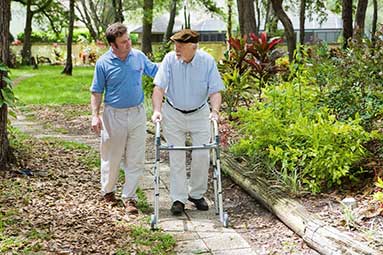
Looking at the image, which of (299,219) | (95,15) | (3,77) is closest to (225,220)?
(299,219)

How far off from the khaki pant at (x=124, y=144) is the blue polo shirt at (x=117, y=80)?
9 cm

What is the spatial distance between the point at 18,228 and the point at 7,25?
105 inches

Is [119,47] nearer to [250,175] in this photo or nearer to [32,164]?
[250,175]

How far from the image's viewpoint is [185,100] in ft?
17.1

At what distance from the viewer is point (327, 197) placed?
5.21 meters

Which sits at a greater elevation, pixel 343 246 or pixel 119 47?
pixel 119 47

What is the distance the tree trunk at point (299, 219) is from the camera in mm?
4033

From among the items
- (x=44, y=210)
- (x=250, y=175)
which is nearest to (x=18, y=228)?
(x=44, y=210)

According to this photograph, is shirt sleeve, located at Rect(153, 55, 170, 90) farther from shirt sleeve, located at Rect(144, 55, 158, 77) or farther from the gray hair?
the gray hair

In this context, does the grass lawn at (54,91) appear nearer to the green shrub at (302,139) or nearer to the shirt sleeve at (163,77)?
the green shrub at (302,139)

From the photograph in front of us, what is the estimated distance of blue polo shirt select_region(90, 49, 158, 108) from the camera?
17.1ft

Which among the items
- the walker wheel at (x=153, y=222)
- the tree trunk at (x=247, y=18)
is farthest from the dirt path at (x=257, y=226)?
the tree trunk at (x=247, y=18)

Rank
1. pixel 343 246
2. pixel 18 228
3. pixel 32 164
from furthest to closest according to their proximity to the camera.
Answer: pixel 32 164 → pixel 18 228 → pixel 343 246

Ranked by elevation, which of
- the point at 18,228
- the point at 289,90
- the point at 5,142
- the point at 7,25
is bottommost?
the point at 18,228
